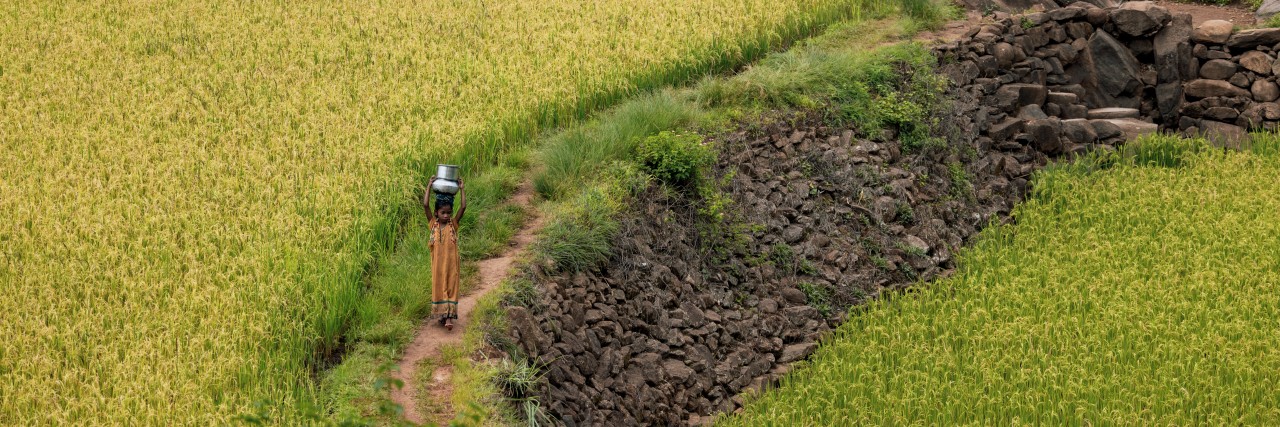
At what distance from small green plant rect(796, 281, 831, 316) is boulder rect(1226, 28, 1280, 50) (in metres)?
7.83

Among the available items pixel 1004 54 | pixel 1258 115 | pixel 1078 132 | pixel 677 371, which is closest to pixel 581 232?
pixel 677 371

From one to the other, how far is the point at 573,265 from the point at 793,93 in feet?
14.0

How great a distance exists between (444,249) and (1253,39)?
11733 mm

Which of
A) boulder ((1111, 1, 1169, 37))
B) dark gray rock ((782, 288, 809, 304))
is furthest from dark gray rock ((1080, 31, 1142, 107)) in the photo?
dark gray rock ((782, 288, 809, 304))

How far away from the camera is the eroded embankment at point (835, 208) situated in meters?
9.62

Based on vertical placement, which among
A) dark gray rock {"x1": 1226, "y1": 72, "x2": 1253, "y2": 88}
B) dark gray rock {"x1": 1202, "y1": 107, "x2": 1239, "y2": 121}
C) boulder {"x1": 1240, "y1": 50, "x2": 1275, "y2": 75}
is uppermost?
boulder {"x1": 1240, "y1": 50, "x2": 1275, "y2": 75}

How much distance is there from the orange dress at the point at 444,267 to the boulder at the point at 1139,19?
10.6 m

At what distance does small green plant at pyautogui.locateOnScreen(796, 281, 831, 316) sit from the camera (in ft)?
36.4

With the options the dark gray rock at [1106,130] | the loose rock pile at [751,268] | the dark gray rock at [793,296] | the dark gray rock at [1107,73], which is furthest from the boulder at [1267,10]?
the dark gray rock at [793,296]

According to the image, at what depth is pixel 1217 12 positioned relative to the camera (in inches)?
771

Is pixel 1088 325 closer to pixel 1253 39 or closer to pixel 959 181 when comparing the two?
pixel 959 181

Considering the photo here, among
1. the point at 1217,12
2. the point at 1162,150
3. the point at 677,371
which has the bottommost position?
the point at 677,371

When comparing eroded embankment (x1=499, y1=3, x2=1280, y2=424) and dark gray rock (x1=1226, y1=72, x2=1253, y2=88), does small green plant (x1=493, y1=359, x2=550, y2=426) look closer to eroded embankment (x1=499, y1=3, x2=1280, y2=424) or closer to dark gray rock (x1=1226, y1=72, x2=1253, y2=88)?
eroded embankment (x1=499, y1=3, x2=1280, y2=424)

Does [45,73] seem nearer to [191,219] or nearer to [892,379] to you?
[191,219]
